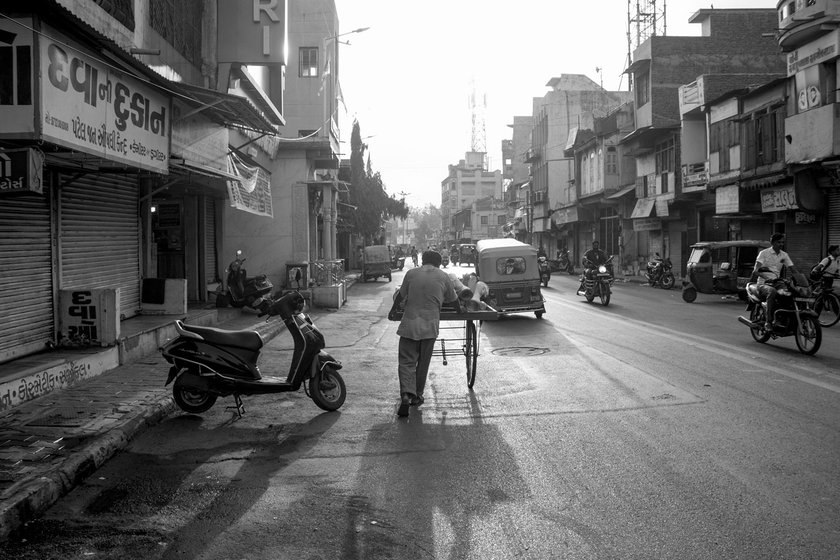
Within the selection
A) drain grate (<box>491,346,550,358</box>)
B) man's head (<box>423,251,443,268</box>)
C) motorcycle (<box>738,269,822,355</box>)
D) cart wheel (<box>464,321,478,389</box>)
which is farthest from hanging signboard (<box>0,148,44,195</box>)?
motorcycle (<box>738,269,822,355</box>)

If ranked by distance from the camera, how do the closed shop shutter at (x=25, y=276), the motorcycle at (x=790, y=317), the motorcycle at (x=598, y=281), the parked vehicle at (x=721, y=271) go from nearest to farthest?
the closed shop shutter at (x=25, y=276) → the motorcycle at (x=790, y=317) → the motorcycle at (x=598, y=281) → the parked vehicle at (x=721, y=271)

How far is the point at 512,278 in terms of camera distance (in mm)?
18266

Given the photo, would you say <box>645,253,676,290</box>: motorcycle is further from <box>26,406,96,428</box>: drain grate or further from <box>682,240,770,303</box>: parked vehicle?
<box>26,406,96,428</box>: drain grate

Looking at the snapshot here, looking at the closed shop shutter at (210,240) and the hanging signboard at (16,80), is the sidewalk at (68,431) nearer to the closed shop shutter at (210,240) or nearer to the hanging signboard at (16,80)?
the hanging signboard at (16,80)

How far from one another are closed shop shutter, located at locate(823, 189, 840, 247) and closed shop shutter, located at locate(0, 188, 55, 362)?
22.8 m

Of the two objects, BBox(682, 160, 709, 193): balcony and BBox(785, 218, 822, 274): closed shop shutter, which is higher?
BBox(682, 160, 709, 193): balcony

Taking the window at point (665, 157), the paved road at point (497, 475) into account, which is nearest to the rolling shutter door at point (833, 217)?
the window at point (665, 157)

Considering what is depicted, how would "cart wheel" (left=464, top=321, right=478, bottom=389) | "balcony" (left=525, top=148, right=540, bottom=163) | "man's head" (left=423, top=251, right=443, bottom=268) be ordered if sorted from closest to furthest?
"man's head" (left=423, top=251, right=443, bottom=268), "cart wheel" (left=464, top=321, right=478, bottom=389), "balcony" (left=525, top=148, right=540, bottom=163)

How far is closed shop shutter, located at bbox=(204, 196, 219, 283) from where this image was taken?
2028 centimetres

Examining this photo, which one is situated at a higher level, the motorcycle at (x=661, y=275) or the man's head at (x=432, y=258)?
the man's head at (x=432, y=258)

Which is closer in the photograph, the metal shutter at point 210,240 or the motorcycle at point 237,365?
the motorcycle at point 237,365

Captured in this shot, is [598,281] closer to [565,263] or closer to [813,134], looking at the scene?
[813,134]

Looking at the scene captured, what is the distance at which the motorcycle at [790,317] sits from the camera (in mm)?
10977

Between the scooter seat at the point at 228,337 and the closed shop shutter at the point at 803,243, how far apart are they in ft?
73.6
